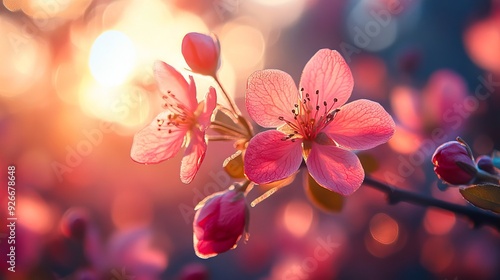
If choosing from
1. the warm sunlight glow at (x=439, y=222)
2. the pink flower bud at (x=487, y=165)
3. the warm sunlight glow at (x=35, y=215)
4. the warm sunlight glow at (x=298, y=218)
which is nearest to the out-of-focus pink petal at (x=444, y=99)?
the warm sunlight glow at (x=439, y=222)

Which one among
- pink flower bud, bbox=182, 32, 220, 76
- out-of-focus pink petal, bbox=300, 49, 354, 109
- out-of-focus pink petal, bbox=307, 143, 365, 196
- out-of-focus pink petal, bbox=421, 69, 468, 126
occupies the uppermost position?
pink flower bud, bbox=182, 32, 220, 76

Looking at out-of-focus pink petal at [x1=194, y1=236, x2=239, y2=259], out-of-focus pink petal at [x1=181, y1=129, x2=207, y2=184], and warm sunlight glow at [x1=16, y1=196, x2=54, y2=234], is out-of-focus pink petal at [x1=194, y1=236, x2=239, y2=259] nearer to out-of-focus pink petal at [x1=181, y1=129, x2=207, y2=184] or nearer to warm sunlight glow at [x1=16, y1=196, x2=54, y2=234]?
out-of-focus pink petal at [x1=181, y1=129, x2=207, y2=184]

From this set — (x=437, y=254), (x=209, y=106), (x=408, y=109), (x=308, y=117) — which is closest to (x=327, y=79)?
(x=308, y=117)

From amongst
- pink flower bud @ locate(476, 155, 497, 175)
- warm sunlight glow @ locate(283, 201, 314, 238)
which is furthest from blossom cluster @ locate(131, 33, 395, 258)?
warm sunlight glow @ locate(283, 201, 314, 238)

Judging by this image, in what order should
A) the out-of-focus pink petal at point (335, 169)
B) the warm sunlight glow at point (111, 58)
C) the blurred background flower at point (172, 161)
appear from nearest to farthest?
the out-of-focus pink petal at point (335, 169)
the blurred background flower at point (172, 161)
the warm sunlight glow at point (111, 58)

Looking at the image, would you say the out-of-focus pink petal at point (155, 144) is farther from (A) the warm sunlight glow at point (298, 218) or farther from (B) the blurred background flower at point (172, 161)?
(A) the warm sunlight glow at point (298, 218)

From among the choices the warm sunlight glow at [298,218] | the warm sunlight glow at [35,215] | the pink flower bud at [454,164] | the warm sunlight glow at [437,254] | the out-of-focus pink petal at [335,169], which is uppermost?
the out-of-focus pink petal at [335,169]

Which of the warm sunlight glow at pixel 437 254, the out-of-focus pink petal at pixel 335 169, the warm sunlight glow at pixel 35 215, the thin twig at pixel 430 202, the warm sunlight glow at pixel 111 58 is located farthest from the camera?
the warm sunlight glow at pixel 111 58
